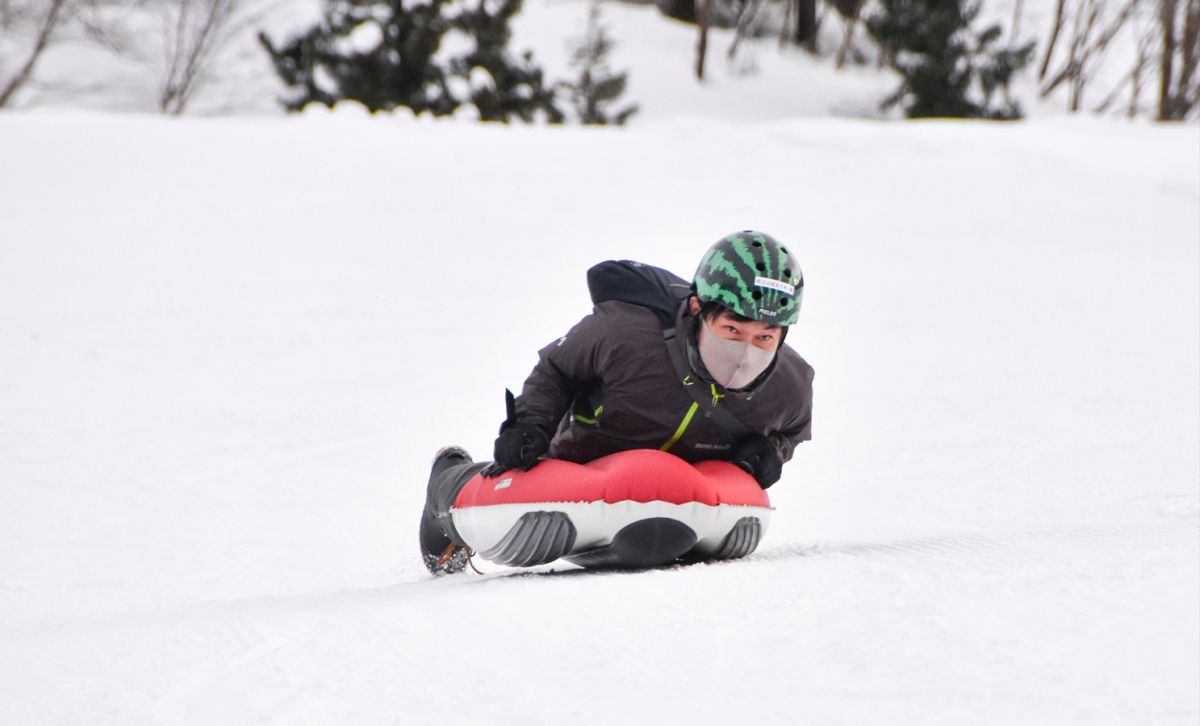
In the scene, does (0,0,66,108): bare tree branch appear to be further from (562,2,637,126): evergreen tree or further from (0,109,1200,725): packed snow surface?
(0,109,1200,725): packed snow surface

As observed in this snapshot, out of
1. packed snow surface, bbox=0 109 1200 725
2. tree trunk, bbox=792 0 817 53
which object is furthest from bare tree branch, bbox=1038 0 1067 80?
packed snow surface, bbox=0 109 1200 725

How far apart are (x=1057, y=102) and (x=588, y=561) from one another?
98.3 feet

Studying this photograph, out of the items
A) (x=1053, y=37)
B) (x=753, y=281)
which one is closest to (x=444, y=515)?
(x=753, y=281)

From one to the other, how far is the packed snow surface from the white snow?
0.07ft

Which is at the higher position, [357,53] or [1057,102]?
[357,53]

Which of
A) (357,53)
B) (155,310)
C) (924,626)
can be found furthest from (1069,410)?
(357,53)

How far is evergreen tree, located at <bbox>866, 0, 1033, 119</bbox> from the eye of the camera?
23.5 m

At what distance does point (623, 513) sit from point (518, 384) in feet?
16.2

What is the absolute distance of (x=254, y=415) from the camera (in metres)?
7.04

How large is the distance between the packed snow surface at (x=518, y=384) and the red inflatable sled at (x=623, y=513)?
126 millimetres

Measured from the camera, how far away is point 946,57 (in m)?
24.0

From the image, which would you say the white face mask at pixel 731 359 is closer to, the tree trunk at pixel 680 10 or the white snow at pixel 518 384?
the white snow at pixel 518 384

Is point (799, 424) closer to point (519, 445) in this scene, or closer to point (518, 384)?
point (519, 445)

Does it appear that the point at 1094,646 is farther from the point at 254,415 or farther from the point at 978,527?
the point at 254,415
